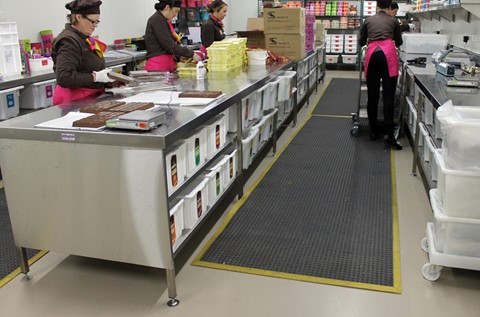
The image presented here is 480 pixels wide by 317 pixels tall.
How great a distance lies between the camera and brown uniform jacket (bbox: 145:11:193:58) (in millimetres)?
4270

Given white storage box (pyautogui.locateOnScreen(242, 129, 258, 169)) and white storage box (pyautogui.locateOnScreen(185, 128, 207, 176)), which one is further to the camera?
white storage box (pyautogui.locateOnScreen(242, 129, 258, 169))

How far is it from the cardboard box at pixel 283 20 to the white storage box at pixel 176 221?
355 centimetres

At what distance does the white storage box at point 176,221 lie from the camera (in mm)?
2377

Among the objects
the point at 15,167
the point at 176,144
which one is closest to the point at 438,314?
the point at 176,144

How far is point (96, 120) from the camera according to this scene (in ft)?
7.52

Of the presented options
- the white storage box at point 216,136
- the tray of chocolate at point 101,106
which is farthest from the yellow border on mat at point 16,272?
the white storage box at point 216,136

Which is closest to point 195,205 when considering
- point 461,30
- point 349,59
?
point 461,30

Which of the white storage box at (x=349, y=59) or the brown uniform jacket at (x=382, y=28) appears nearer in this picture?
the brown uniform jacket at (x=382, y=28)

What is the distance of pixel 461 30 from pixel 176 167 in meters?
4.43

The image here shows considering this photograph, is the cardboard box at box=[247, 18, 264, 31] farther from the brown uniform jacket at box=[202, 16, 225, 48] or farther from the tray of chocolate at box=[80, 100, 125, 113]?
the tray of chocolate at box=[80, 100, 125, 113]

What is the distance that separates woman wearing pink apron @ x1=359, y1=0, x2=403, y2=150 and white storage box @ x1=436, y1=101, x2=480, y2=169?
8.70 feet

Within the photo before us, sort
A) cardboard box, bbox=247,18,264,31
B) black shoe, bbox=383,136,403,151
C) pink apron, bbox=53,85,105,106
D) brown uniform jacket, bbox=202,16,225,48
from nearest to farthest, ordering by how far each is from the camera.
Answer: pink apron, bbox=53,85,105,106, black shoe, bbox=383,136,403,151, brown uniform jacket, bbox=202,16,225,48, cardboard box, bbox=247,18,264,31

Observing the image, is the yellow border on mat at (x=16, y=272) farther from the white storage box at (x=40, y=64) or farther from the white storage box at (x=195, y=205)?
the white storage box at (x=40, y=64)

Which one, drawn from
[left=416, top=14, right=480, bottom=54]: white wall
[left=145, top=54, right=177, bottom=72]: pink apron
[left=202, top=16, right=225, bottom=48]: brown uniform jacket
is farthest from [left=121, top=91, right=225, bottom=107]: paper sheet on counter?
[left=416, top=14, right=480, bottom=54]: white wall
